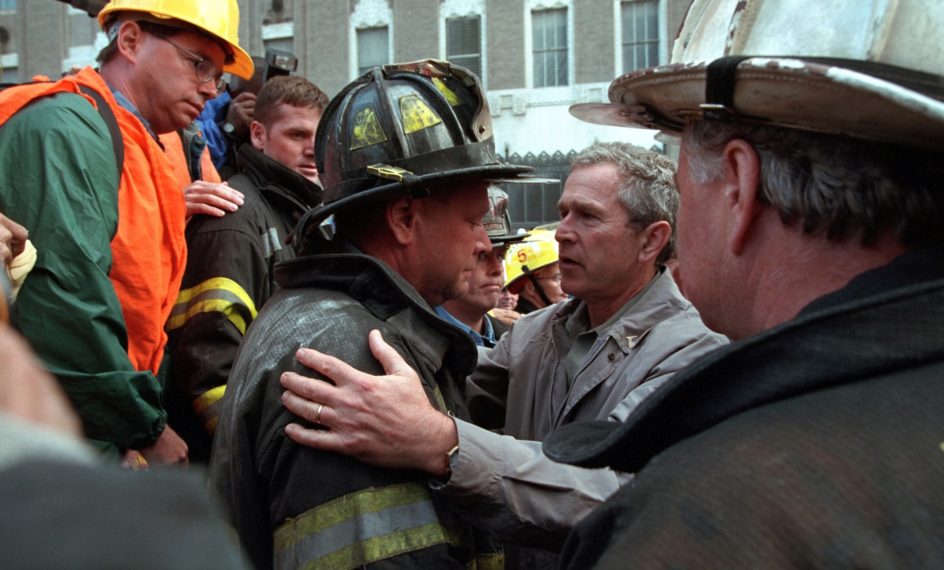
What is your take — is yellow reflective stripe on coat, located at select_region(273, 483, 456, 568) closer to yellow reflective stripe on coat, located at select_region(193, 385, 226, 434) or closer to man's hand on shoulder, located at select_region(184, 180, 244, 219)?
yellow reflective stripe on coat, located at select_region(193, 385, 226, 434)

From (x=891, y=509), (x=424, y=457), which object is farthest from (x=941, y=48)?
(x=424, y=457)

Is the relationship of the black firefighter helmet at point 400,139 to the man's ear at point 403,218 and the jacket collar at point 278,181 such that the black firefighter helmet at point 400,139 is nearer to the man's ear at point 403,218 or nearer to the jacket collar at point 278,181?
the man's ear at point 403,218

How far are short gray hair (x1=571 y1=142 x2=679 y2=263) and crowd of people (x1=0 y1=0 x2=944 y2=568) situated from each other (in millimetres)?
12

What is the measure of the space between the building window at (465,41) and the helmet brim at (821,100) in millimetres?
22384

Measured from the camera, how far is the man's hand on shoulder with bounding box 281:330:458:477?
2.08 meters

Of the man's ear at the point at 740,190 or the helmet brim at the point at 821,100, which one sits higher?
the helmet brim at the point at 821,100

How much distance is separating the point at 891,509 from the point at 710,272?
671mm

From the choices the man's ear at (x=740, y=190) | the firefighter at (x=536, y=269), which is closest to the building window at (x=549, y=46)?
the firefighter at (x=536, y=269)

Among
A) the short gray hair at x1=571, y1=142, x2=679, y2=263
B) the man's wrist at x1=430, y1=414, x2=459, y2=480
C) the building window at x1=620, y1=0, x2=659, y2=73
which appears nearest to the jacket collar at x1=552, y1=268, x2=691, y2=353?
the short gray hair at x1=571, y1=142, x2=679, y2=263

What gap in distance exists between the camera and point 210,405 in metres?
3.76

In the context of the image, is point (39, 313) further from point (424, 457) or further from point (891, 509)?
point (891, 509)

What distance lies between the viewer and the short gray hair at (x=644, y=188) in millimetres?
3834

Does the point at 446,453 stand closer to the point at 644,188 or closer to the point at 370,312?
the point at 370,312

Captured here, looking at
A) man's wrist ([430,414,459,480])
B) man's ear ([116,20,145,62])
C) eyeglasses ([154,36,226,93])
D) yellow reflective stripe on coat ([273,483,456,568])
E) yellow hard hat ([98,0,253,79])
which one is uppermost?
yellow hard hat ([98,0,253,79])
